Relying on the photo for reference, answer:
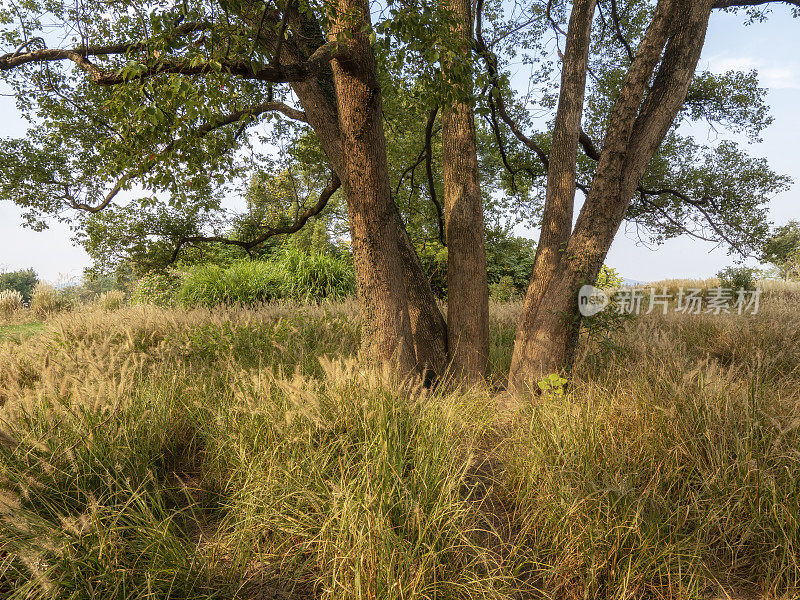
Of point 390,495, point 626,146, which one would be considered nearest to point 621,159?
point 626,146

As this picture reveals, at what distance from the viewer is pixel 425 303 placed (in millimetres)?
4945

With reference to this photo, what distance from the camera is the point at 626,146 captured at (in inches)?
154

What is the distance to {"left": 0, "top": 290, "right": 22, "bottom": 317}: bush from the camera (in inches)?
436

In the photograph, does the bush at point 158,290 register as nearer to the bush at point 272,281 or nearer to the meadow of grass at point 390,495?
the bush at point 272,281

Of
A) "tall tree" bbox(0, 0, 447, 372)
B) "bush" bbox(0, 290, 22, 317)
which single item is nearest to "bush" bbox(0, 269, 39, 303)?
"bush" bbox(0, 290, 22, 317)

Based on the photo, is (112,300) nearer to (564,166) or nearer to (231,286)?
(231,286)

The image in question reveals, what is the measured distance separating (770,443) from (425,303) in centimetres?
328

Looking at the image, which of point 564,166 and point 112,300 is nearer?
point 564,166

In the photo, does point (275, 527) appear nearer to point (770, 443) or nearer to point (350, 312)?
point (770, 443)

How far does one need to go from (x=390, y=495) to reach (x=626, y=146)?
3850mm

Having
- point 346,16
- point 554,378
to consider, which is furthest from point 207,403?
point 346,16

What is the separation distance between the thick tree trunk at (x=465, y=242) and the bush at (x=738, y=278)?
1136 centimetres

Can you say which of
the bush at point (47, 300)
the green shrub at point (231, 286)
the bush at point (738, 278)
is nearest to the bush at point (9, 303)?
the bush at point (47, 300)

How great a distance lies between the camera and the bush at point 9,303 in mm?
11067
